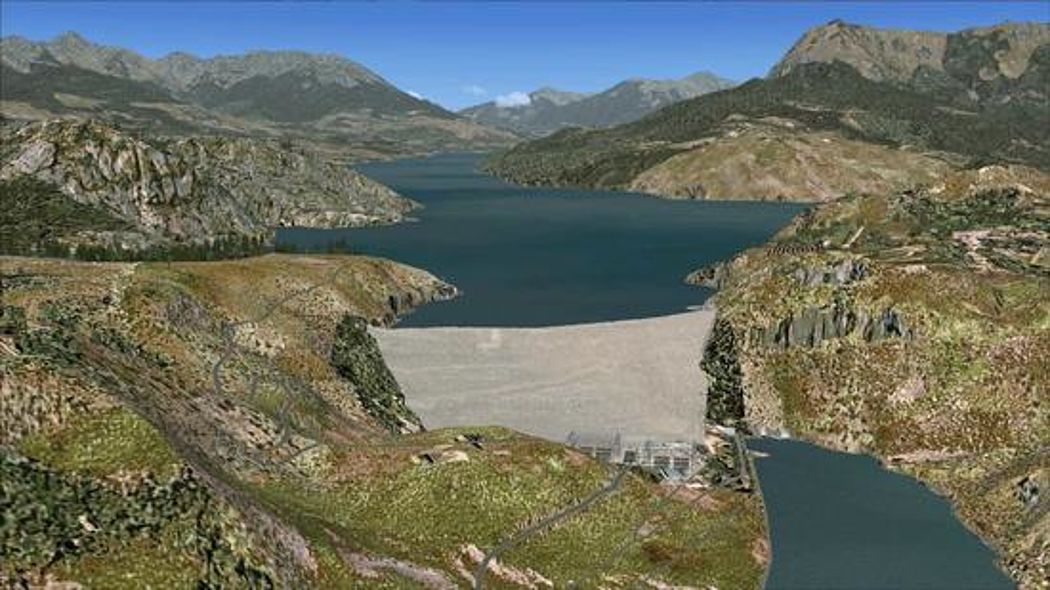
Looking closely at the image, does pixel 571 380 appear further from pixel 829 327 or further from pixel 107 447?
pixel 107 447

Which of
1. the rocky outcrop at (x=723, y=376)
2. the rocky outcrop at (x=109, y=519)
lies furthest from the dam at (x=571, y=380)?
the rocky outcrop at (x=109, y=519)

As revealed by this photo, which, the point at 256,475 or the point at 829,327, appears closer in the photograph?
the point at 256,475

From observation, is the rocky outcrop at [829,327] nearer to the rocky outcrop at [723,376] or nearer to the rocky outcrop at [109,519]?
the rocky outcrop at [723,376]

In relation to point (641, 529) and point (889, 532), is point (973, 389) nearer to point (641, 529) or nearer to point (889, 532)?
point (889, 532)

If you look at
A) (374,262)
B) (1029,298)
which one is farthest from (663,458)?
(374,262)

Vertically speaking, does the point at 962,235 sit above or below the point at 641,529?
above

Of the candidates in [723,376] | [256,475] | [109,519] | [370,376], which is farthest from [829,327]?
[109,519]

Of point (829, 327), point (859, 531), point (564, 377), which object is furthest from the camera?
point (564, 377)

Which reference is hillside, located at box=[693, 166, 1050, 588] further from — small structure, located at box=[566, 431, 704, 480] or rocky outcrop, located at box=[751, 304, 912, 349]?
small structure, located at box=[566, 431, 704, 480]
